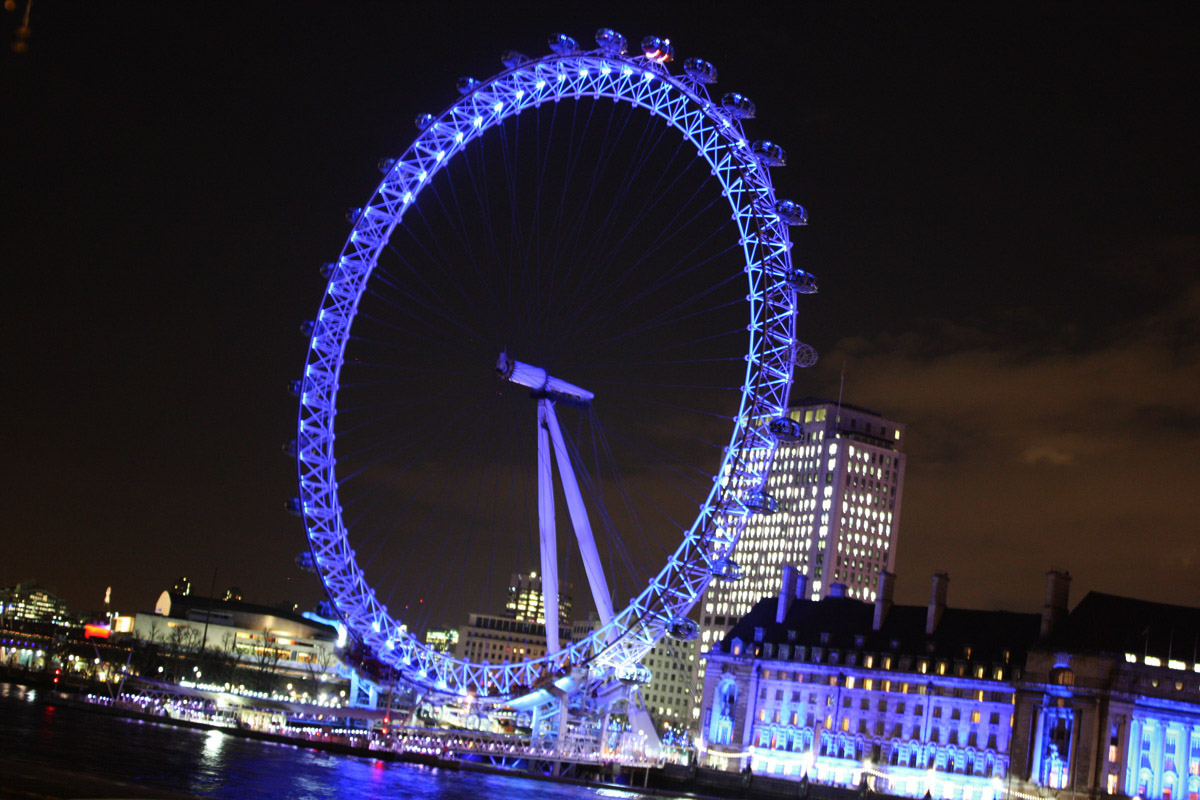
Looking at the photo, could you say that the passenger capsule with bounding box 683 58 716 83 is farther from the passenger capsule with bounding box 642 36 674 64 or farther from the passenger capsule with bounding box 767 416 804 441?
the passenger capsule with bounding box 767 416 804 441

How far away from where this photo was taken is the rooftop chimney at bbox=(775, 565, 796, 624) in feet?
384

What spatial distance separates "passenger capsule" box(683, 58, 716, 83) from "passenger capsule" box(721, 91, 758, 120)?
1455mm

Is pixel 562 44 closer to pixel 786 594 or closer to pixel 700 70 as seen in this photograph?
pixel 700 70

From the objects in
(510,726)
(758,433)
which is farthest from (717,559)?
(510,726)

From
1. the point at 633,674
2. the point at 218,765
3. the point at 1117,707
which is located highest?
the point at 1117,707

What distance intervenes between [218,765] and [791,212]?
126 ft

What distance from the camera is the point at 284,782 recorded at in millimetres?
57812

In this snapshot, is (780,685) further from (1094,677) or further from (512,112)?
(512,112)

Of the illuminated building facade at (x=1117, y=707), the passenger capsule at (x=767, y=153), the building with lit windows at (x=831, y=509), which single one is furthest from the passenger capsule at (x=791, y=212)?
the building with lit windows at (x=831, y=509)

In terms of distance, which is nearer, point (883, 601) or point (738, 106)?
point (738, 106)

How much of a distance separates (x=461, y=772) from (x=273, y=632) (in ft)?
398

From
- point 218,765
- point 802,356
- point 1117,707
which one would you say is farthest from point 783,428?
point 1117,707

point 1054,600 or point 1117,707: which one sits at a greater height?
point 1054,600

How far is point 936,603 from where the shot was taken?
106125mm
